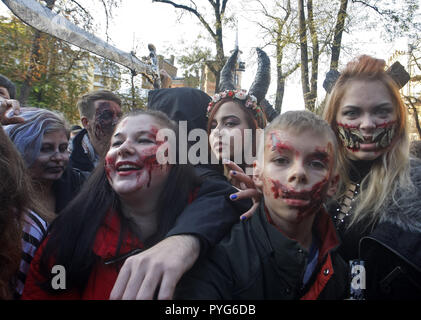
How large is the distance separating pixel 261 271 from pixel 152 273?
0.47 meters

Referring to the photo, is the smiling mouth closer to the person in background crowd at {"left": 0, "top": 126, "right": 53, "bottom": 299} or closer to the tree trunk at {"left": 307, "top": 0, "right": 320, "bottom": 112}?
the person in background crowd at {"left": 0, "top": 126, "right": 53, "bottom": 299}

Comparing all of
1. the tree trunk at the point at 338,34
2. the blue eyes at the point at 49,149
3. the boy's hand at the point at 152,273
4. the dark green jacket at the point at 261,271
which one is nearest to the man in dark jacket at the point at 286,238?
the dark green jacket at the point at 261,271

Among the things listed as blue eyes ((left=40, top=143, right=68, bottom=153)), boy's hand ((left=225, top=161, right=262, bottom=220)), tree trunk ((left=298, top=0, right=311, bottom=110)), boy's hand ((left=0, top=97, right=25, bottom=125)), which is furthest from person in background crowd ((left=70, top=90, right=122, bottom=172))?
tree trunk ((left=298, top=0, right=311, bottom=110))

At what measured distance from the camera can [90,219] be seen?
1.52 meters

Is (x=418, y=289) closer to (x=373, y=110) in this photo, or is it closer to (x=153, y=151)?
(x=373, y=110)

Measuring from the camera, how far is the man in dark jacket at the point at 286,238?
126 centimetres

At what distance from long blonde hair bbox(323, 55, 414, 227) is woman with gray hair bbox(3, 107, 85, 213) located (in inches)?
74.9

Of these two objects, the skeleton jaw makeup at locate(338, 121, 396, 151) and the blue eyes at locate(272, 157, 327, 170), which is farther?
the skeleton jaw makeup at locate(338, 121, 396, 151)

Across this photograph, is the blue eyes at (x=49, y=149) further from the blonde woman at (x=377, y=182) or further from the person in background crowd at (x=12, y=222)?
the blonde woman at (x=377, y=182)

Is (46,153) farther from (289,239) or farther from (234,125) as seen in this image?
(289,239)

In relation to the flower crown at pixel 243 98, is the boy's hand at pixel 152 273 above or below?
below

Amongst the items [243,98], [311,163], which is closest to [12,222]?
[311,163]

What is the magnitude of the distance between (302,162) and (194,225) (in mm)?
567

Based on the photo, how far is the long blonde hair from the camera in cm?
156
